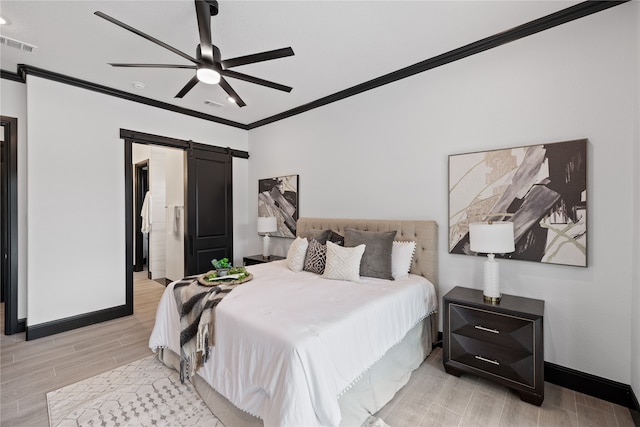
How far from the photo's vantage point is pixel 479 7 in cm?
224

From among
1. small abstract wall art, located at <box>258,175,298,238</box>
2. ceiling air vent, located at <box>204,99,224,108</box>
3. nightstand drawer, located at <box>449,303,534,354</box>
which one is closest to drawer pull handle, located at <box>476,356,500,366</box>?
nightstand drawer, located at <box>449,303,534,354</box>

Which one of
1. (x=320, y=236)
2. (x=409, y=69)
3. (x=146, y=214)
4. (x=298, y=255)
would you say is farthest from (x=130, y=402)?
(x=146, y=214)

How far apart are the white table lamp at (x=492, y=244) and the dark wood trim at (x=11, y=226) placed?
4961 mm

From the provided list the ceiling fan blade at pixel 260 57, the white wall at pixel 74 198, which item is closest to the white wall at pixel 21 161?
the white wall at pixel 74 198

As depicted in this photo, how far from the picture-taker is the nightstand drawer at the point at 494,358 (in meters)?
2.07

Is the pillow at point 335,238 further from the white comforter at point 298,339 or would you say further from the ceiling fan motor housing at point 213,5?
the ceiling fan motor housing at point 213,5

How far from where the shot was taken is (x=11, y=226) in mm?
3277

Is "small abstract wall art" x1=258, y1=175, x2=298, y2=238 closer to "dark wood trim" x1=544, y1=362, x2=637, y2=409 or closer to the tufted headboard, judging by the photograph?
the tufted headboard

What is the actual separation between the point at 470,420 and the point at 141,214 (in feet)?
21.5

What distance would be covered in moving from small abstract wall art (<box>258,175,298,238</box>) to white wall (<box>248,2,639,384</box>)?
1.25 metres

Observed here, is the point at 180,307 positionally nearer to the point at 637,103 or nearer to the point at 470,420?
the point at 470,420

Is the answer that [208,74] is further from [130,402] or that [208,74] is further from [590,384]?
[590,384]

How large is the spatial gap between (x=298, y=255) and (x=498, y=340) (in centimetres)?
206

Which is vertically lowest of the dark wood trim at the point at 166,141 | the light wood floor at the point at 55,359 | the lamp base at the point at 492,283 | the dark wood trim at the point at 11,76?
the light wood floor at the point at 55,359
